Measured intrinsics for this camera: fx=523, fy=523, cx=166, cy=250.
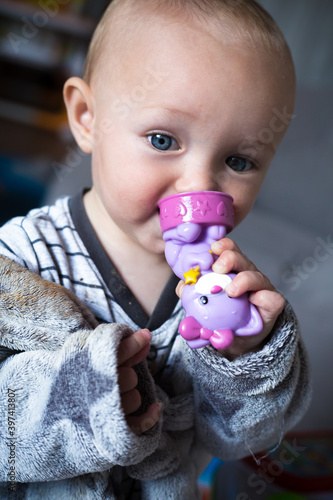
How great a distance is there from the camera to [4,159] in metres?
2.41

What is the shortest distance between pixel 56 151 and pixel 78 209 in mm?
2123

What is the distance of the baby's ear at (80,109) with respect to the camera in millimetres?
670

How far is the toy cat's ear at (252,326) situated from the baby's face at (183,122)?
0.46 ft

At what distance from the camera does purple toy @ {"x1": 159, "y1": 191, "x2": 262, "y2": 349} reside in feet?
1.43

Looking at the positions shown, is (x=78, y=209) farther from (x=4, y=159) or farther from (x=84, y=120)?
(x=4, y=159)

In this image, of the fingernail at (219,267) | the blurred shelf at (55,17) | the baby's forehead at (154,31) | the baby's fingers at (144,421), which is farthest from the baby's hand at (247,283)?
the blurred shelf at (55,17)

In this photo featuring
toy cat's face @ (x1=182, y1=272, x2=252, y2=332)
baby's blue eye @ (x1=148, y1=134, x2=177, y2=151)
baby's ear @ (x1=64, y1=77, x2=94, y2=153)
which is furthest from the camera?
baby's ear @ (x1=64, y1=77, x2=94, y2=153)

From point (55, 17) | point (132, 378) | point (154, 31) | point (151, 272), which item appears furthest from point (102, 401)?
point (55, 17)

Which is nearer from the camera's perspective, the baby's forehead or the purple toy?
the purple toy

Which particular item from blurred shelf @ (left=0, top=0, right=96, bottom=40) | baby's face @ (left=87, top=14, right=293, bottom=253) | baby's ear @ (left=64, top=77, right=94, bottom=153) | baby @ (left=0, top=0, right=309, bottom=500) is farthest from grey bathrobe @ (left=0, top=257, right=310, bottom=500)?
blurred shelf @ (left=0, top=0, right=96, bottom=40)

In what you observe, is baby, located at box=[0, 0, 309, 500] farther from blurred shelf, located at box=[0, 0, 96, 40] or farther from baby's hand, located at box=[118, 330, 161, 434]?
blurred shelf, located at box=[0, 0, 96, 40]

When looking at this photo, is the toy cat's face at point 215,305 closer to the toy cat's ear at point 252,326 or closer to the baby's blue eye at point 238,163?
the toy cat's ear at point 252,326

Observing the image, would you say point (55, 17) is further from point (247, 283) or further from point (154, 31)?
point (247, 283)

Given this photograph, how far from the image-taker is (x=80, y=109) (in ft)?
2.27
